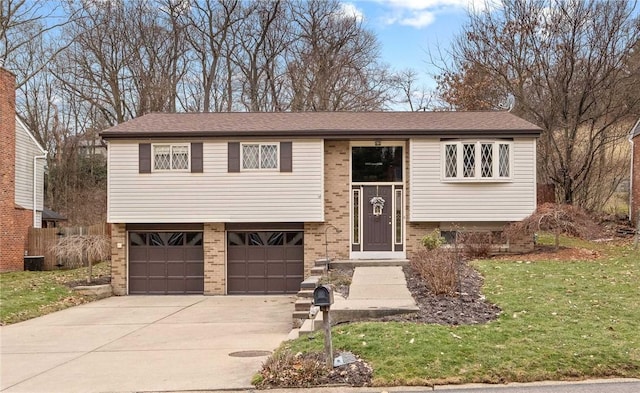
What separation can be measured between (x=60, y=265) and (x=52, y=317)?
987 centimetres

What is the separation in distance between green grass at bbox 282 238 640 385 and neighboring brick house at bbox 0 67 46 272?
709 inches

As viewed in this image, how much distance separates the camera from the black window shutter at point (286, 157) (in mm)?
19047

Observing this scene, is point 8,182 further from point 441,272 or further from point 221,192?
point 441,272

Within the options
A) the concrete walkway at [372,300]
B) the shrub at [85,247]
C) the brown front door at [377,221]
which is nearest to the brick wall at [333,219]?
the brown front door at [377,221]

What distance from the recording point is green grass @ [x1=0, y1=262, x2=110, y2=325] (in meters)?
14.7

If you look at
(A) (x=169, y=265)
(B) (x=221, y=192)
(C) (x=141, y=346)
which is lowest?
(C) (x=141, y=346)

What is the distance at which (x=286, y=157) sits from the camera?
19.1 m

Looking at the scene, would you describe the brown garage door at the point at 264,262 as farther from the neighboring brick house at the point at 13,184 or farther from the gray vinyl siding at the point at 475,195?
the neighboring brick house at the point at 13,184

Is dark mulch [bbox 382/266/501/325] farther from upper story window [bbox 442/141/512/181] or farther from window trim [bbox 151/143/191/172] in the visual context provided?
window trim [bbox 151/143/191/172]

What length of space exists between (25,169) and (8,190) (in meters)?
2.28

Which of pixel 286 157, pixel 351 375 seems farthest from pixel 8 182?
pixel 351 375

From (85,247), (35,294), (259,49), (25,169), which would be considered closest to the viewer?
(35,294)

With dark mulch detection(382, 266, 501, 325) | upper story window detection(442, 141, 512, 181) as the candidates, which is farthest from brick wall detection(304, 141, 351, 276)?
dark mulch detection(382, 266, 501, 325)

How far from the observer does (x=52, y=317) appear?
1470 cm
